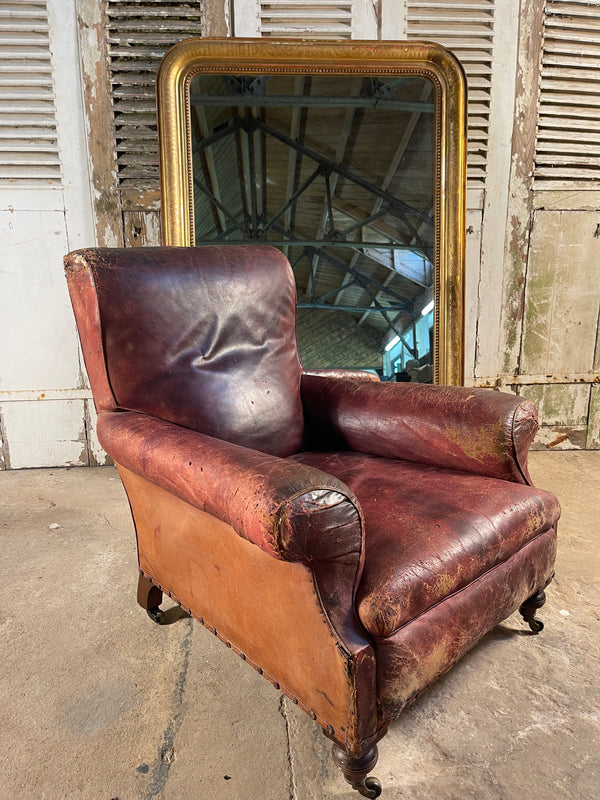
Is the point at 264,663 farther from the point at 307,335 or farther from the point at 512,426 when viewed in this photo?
the point at 307,335

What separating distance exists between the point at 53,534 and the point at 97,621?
645 millimetres

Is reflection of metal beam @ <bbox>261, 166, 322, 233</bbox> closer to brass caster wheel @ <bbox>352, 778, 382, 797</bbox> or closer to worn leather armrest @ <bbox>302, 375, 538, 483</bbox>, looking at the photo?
worn leather armrest @ <bbox>302, 375, 538, 483</bbox>

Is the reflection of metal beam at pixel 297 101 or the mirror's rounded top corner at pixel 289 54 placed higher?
the mirror's rounded top corner at pixel 289 54

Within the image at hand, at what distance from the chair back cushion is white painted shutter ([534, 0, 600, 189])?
1.80m

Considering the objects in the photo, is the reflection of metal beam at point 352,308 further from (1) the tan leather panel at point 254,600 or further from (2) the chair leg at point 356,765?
(2) the chair leg at point 356,765

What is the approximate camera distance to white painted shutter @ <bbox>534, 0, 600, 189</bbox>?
250cm

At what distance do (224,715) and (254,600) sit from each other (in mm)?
361

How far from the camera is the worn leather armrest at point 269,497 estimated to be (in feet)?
2.49

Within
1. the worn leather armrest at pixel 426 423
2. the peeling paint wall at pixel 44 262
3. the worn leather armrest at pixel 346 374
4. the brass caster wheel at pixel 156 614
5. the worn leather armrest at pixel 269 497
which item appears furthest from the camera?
the peeling paint wall at pixel 44 262

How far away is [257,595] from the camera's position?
973 millimetres

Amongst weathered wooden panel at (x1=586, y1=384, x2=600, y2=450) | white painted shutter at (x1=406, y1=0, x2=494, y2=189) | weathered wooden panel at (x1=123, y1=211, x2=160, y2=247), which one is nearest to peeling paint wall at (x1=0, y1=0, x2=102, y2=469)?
weathered wooden panel at (x1=123, y1=211, x2=160, y2=247)

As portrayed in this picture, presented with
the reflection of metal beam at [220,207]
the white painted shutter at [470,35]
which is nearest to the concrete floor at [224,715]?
the reflection of metal beam at [220,207]

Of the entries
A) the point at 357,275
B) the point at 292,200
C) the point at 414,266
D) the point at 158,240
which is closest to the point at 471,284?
the point at 414,266

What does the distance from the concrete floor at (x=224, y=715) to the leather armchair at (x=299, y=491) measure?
0.12 meters
